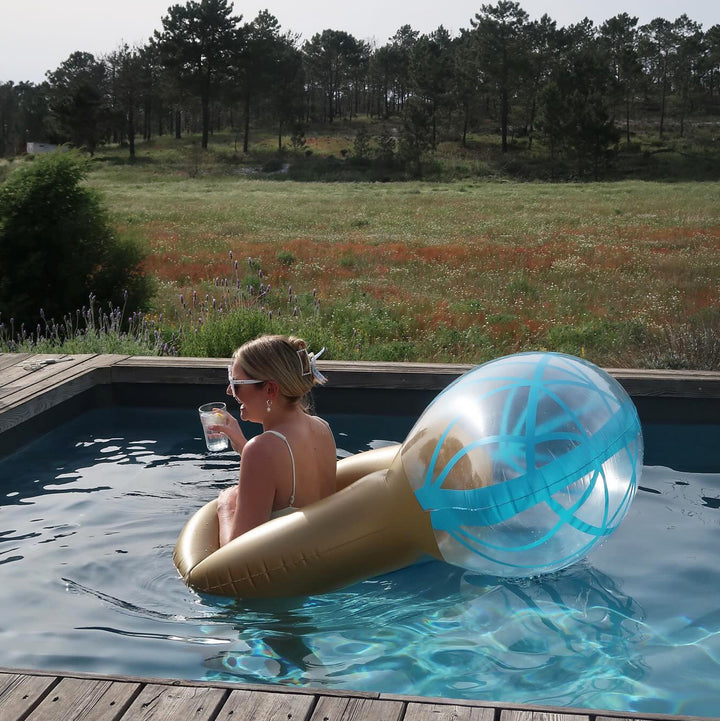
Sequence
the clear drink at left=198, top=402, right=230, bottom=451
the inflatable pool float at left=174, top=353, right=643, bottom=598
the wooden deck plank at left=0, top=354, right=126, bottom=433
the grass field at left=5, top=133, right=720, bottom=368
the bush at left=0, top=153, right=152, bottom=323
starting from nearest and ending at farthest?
the inflatable pool float at left=174, top=353, right=643, bottom=598 < the clear drink at left=198, top=402, right=230, bottom=451 < the wooden deck plank at left=0, top=354, right=126, bottom=433 < the grass field at left=5, top=133, right=720, bottom=368 < the bush at left=0, top=153, right=152, bottom=323

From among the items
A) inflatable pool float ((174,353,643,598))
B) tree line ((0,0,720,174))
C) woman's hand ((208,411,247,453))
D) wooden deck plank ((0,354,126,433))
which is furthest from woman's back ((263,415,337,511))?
tree line ((0,0,720,174))

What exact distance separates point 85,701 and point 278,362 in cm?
182

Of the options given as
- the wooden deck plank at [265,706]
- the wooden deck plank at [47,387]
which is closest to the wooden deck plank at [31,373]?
the wooden deck plank at [47,387]

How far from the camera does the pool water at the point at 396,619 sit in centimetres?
347

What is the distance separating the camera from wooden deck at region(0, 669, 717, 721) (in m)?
2.38

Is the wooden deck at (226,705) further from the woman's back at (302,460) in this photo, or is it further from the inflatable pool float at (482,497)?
the woman's back at (302,460)

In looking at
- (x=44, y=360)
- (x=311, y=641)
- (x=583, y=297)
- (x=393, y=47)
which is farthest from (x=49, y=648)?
(x=393, y=47)

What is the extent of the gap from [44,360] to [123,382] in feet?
2.44

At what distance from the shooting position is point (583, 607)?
409 centimetres

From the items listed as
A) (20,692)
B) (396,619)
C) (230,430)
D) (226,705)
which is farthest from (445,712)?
(230,430)

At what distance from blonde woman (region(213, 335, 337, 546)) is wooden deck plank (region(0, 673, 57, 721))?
4.94ft

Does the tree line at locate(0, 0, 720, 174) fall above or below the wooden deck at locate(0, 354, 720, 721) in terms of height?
above

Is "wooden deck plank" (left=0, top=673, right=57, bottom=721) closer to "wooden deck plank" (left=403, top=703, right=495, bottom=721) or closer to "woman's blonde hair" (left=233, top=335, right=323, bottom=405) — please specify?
"wooden deck plank" (left=403, top=703, right=495, bottom=721)

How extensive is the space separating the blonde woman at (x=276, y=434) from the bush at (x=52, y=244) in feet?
21.6
